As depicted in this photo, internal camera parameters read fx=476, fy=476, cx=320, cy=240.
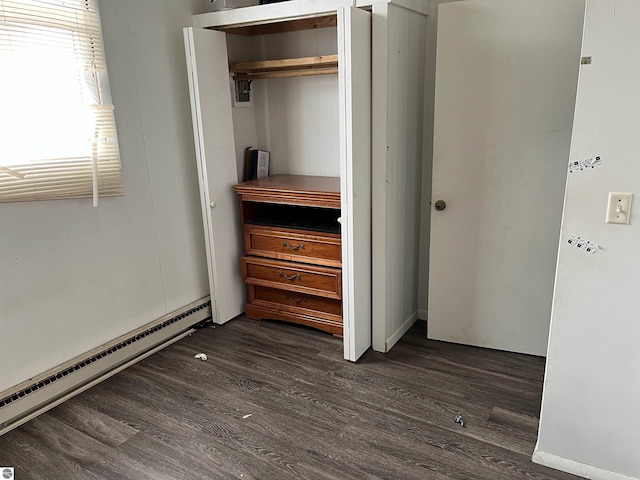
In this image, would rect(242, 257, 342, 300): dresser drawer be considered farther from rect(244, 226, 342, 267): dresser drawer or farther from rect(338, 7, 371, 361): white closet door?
rect(338, 7, 371, 361): white closet door

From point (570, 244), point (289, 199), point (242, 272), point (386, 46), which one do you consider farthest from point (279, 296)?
point (570, 244)

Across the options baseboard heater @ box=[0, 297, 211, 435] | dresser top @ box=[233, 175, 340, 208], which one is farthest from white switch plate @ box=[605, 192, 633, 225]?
baseboard heater @ box=[0, 297, 211, 435]

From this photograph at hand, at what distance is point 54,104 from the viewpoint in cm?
227

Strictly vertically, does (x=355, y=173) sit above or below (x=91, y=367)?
above

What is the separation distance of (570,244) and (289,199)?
166 cm

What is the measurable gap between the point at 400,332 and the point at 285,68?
6.10ft

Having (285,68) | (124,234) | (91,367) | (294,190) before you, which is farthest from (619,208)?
(91,367)

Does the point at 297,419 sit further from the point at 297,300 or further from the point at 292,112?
the point at 292,112

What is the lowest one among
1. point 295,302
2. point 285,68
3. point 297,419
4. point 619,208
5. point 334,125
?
point 297,419

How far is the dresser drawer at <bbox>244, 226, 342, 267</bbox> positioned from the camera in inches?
115

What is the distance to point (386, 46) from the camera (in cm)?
241

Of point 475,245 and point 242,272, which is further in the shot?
point 242,272

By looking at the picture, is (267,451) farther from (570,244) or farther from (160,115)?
(160,115)

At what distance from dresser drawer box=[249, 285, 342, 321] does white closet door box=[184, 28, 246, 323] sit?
0.61 ft
